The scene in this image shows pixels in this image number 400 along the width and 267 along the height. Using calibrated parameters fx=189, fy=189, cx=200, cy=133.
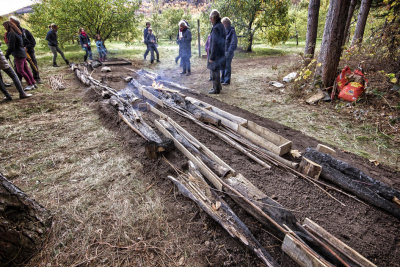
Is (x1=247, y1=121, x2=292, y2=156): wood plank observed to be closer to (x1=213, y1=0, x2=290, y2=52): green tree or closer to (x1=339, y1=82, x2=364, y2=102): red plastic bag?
(x1=339, y1=82, x2=364, y2=102): red plastic bag

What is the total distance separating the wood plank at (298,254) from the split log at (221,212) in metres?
0.19

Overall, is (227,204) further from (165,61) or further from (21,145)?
(165,61)

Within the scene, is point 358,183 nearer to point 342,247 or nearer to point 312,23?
point 342,247

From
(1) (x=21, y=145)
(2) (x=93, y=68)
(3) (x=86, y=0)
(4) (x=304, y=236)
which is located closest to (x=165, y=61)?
(2) (x=93, y=68)

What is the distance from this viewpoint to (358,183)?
2.44m

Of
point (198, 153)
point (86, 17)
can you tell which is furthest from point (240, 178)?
point (86, 17)

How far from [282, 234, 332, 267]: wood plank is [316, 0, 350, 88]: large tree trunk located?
5.70 meters

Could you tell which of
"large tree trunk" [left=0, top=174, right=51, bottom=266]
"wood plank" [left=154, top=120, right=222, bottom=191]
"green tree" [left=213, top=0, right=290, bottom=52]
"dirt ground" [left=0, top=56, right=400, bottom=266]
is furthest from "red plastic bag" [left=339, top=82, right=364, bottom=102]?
"green tree" [left=213, top=0, right=290, bottom=52]

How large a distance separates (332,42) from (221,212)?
610 cm

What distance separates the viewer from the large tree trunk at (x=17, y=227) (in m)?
1.76

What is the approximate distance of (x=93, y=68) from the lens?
1007 cm

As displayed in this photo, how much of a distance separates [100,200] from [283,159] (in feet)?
9.01

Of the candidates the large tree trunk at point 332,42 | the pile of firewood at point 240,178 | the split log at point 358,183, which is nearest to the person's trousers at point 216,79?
the pile of firewood at point 240,178

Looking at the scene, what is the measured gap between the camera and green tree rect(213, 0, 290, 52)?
41.5 feet
